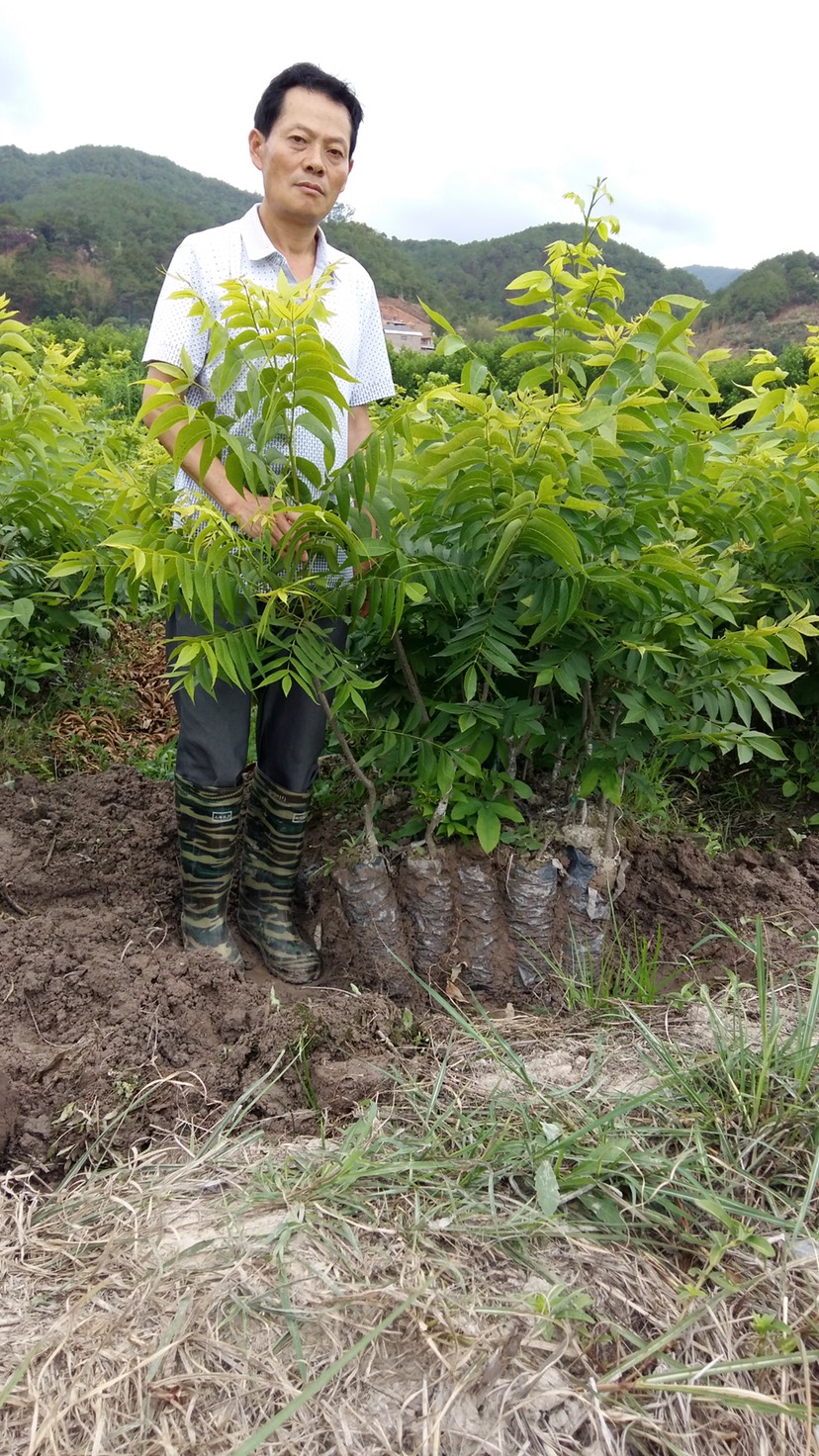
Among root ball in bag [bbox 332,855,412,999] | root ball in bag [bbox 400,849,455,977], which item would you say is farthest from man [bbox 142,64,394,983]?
root ball in bag [bbox 400,849,455,977]

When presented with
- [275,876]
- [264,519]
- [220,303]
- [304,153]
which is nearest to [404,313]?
[304,153]

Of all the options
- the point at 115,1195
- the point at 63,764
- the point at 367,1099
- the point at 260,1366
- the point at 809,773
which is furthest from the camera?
the point at 63,764

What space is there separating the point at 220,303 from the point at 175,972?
68.7 inches

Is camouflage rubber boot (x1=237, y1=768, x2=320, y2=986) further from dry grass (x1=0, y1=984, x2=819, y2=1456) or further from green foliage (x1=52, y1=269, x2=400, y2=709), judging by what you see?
dry grass (x1=0, y1=984, x2=819, y2=1456)

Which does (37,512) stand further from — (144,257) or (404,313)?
(144,257)

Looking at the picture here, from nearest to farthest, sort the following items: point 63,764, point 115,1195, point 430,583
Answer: point 115,1195 → point 430,583 → point 63,764

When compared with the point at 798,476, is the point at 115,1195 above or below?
below

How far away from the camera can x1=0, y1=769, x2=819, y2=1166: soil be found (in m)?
2.01

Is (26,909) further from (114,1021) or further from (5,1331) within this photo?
(5,1331)

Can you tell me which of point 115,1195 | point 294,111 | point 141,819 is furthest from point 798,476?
point 115,1195

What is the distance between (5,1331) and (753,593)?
9.40 ft

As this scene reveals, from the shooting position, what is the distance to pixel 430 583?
233cm

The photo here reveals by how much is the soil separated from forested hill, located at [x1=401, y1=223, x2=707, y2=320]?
34102 millimetres

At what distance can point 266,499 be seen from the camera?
2.19 meters
